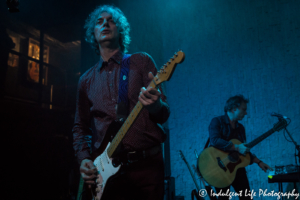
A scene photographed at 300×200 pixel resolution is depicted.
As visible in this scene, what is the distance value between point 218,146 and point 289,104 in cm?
184

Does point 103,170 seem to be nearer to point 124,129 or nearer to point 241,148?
point 124,129

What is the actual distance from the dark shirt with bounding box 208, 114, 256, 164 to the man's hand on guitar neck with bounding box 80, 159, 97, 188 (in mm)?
2309

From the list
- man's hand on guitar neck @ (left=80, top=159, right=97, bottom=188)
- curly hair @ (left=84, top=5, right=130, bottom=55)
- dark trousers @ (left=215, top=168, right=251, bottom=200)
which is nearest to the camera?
man's hand on guitar neck @ (left=80, top=159, right=97, bottom=188)

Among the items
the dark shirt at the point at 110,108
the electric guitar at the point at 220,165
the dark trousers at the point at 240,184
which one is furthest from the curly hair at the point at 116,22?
the dark trousers at the point at 240,184

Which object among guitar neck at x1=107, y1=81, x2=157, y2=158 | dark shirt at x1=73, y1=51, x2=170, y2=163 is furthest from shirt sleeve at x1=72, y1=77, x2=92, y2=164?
guitar neck at x1=107, y1=81, x2=157, y2=158

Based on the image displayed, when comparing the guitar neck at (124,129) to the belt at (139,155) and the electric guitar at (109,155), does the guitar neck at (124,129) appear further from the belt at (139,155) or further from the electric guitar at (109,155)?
the belt at (139,155)

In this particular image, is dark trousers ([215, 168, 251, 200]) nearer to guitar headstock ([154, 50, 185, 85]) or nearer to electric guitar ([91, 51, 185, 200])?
electric guitar ([91, 51, 185, 200])

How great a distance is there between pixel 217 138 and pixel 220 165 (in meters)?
0.39

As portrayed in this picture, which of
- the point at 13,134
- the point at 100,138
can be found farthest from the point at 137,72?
the point at 13,134

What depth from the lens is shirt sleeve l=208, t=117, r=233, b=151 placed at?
3285 mm

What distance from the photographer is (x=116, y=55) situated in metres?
1.74

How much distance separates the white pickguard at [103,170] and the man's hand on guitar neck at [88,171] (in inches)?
1.3

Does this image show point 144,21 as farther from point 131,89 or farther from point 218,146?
point 131,89

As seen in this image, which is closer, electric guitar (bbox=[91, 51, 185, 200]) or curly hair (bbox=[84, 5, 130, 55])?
electric guitar (bbox=[91, 51, 185, 200])
